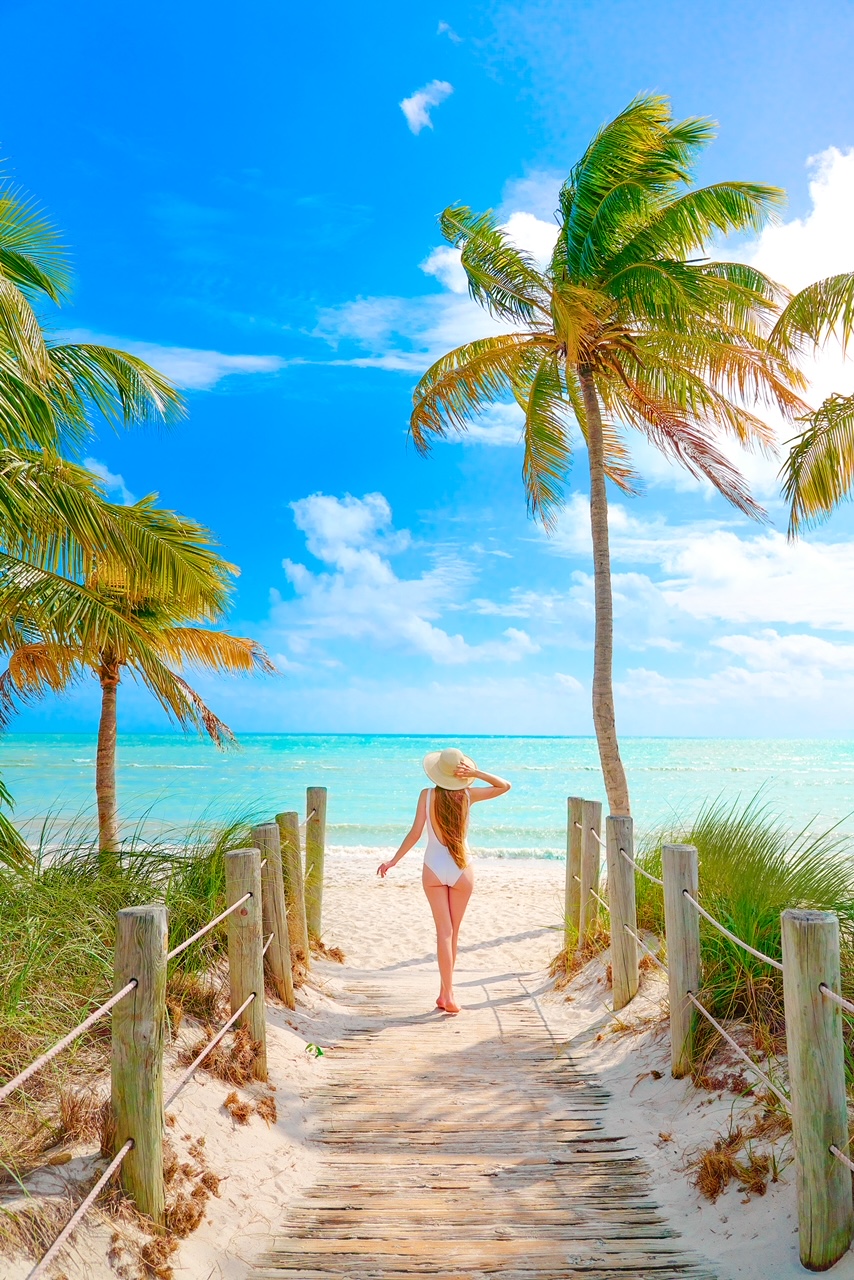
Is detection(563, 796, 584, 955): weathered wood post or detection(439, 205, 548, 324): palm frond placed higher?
detection(439, 205, 548, 324): palm frond

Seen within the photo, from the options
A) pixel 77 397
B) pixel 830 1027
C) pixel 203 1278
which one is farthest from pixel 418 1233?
pixel 77 397

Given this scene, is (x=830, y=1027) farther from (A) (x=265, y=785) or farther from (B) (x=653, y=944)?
(A) (x=265, y=785)

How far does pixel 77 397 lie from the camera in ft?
28.1

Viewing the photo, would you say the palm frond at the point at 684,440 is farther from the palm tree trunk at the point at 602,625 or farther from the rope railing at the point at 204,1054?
the rope railing at the point at 204,1054

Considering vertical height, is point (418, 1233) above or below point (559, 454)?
below

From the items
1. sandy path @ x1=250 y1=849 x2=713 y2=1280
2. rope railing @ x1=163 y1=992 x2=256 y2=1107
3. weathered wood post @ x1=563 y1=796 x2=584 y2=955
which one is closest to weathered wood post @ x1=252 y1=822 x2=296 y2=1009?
sandy path @ x1=250 y1=849 x2=713 y2=1280

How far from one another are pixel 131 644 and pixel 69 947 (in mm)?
3721

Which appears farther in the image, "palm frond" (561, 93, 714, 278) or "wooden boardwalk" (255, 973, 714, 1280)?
"palm frond" (561, 93, 714, 278)

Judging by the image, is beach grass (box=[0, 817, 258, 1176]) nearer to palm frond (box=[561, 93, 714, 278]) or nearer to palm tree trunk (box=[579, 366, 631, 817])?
palm tree trunk (box=[579, 366, 631, 817])

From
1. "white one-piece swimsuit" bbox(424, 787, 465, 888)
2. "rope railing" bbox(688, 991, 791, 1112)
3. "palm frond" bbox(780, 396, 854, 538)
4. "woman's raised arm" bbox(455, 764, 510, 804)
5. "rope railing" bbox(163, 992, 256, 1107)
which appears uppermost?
"palm frond" bbox(780, 396, 854, 538)

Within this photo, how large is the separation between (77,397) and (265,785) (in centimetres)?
3187

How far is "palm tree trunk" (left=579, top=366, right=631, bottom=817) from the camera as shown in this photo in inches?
361

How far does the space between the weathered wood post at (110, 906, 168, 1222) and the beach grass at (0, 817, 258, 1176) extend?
32cm

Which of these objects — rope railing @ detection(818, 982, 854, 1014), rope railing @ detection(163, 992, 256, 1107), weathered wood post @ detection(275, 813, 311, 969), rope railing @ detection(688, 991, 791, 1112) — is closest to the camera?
rope railing @ detection(818, 982, 854, 1014)
